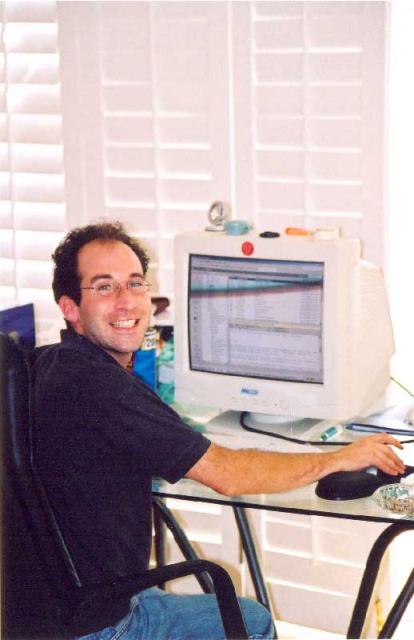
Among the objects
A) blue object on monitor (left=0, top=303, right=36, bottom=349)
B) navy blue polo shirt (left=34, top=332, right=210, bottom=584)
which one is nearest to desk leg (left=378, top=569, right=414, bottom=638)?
navy blue polo shirt (left=34, top=332, right=210, bottom=584)

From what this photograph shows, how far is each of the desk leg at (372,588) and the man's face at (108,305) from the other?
0.63 metres

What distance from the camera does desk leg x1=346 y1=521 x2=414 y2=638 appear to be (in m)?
2.26

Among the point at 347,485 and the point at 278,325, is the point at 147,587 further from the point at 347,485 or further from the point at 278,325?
the point at 278,325

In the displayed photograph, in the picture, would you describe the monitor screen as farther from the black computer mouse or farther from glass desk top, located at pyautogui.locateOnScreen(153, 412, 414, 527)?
the black computer mouse

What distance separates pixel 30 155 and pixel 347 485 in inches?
61.8

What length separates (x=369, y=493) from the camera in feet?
7.13

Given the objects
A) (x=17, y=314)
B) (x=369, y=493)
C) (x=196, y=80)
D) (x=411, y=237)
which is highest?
(x=196, y=80)

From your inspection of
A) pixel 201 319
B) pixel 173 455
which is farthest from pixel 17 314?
pixel 173 455

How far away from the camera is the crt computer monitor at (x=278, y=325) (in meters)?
2.49

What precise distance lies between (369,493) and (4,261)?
1578mm

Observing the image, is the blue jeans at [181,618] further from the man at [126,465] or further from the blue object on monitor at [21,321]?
the blue object on monitor at [21,321]

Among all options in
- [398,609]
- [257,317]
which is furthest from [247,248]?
[398,609]

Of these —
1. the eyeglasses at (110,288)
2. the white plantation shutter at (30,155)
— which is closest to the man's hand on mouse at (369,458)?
the eyeglasses at (110,288)

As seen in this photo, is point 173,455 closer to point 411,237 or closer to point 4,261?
point 411,237
